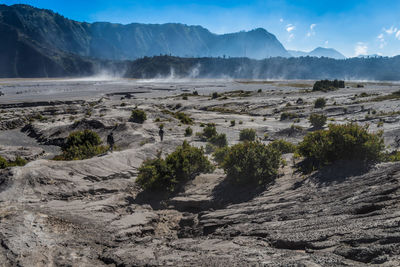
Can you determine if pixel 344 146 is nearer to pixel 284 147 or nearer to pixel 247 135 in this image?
pixel 284 147

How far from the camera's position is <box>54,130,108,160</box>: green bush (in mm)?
20828

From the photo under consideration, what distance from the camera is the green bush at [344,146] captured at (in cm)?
1064

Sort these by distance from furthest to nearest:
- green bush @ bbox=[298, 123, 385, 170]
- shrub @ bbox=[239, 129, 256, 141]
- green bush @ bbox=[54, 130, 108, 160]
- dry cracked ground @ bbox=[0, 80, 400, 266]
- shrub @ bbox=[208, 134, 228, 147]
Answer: shrub @ bbox=[239, 129, 256, 141]
shrub @ bbox=[208, 134, 228, 147]
green bush @ bbox=[54, 130, 108, 160]
green bush @ bbox=[298, 123, 385, 170]
dry cracked ground @ bbox=[0, 80, 400, 266]

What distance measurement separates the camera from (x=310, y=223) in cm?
762

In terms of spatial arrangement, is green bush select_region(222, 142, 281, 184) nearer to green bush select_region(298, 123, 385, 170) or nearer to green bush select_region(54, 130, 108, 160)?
green bush select_region(298, 123, 385, 170)

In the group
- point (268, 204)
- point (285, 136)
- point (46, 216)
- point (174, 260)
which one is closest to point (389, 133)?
point (285, 136)

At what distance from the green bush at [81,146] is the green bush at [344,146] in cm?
1561

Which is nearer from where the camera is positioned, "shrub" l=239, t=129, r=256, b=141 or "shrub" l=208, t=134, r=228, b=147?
"shrub" l=208, t=134, r=228, b=147

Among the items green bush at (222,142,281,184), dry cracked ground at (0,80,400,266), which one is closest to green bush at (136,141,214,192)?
dry cracked ground at (0,80,400,266)

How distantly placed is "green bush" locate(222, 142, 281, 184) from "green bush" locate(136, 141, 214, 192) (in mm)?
2180

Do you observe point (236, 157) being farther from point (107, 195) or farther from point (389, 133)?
point (389, 133)

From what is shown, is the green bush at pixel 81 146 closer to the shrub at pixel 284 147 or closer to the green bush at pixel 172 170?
the green bush at pixel 172 170

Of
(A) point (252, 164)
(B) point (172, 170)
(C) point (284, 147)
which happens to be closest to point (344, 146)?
(A) point (252, 164)

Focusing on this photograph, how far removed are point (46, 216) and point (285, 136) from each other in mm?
23587
